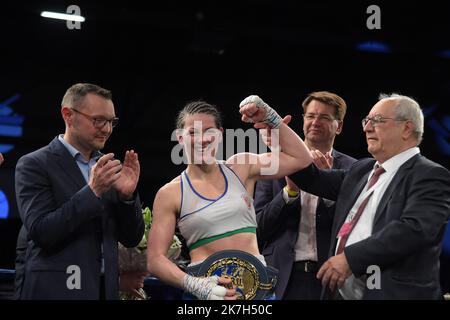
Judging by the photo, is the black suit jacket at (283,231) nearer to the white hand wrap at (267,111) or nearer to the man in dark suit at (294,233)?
the man in dark suit at (294,233)

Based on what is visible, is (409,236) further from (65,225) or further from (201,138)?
(65,225)

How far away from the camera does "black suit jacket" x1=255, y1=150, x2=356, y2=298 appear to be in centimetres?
319

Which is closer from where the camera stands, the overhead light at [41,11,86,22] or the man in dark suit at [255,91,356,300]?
A: the man in dark suit at [255,91,356,300]

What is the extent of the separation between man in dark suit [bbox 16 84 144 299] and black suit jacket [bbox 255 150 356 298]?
67 cm

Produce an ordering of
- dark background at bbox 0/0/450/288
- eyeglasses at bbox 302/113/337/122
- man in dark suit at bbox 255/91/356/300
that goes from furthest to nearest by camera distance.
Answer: dark background at bbox 0/0/450/288
eyeglasses at bbox 302/113/337/122
man in dark suit at bbox 255/91/356/300

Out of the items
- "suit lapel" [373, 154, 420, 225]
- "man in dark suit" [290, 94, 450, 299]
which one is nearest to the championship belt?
"man in dark suit" [290, 94, 450, 299]

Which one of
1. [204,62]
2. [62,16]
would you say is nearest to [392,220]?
[62,16]

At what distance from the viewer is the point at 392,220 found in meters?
2.63

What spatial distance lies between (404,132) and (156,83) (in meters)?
4.96

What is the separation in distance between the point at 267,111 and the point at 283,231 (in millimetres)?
712

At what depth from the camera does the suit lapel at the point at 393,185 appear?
2.71 meters

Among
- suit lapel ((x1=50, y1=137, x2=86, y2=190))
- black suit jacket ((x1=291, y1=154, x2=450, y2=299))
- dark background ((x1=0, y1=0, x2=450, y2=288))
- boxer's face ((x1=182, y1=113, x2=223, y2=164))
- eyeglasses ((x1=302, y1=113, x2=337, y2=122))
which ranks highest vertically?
dark background ((x1=0, y1=0, x2=450, y2=288))

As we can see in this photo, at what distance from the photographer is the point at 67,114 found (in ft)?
9.60

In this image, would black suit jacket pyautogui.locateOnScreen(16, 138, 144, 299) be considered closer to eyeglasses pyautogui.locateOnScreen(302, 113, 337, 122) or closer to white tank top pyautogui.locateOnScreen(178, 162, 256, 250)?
white tank top pyautogui.locateOnScreen(178, 162, 256, 250)
